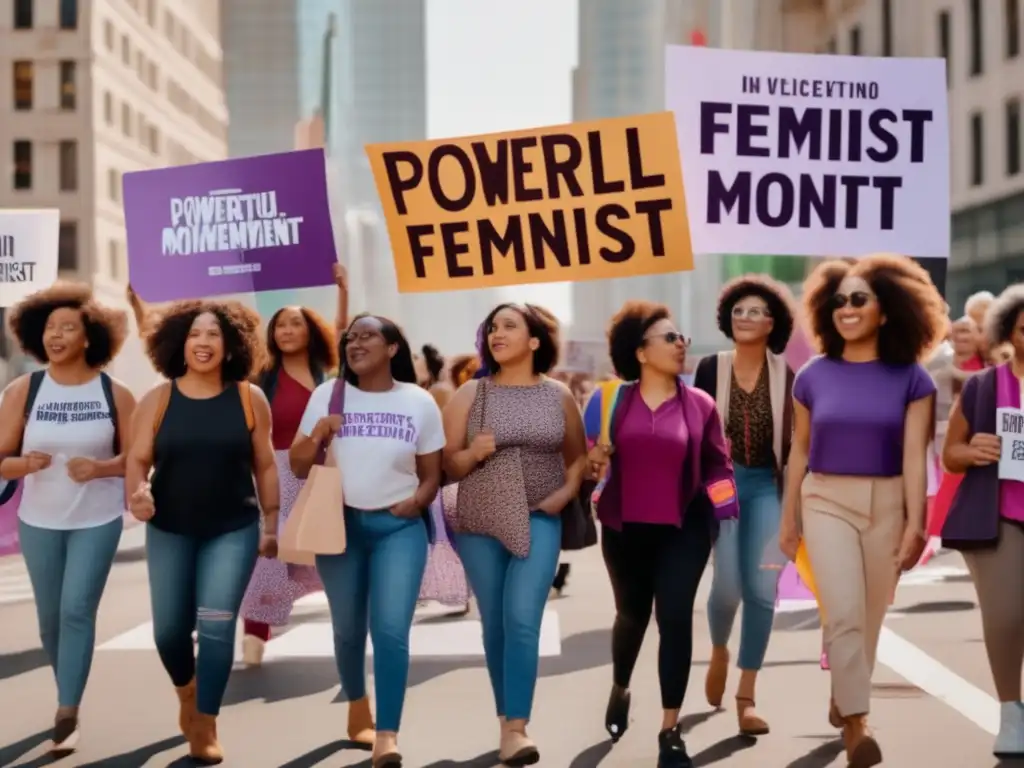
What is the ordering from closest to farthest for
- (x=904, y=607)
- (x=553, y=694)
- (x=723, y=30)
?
1. (x=553, y=694)
2. (x=904, y=607)
3. (x=723, y=30)

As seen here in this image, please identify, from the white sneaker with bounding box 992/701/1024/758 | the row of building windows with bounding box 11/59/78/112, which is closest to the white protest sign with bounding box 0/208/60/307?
the white sneaker with bounding box 992/701/1024/758

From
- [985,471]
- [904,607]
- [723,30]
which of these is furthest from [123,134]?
[985,471]

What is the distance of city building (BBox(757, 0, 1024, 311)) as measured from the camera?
41.3 metres

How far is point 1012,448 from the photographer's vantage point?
7301 mm

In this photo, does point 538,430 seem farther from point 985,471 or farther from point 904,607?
point 904,607

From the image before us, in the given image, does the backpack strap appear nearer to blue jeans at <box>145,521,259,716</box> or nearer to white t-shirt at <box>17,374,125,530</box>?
white t-shirt at <box>17,374,125,530</box>

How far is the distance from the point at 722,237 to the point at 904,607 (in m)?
4.60

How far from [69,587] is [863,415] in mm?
3342

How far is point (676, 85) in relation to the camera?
915 centimetres

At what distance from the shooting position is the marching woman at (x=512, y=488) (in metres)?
7.27

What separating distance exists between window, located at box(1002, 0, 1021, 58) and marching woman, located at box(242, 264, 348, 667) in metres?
35.9

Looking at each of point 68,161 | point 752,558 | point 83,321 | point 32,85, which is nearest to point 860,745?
point 752,558

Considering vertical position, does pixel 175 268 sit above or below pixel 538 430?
above

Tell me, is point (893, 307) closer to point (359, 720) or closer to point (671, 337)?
point (671, 337)
